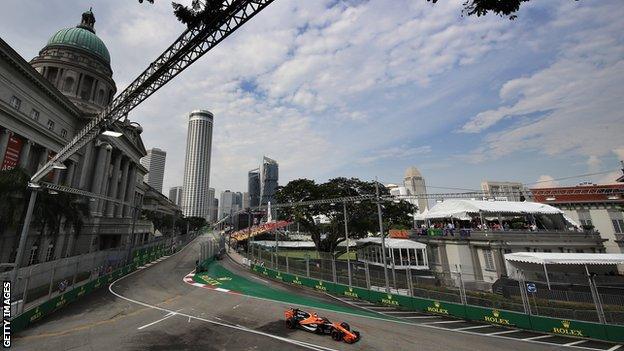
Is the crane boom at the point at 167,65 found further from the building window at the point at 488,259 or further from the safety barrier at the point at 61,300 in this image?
the building window at the point at 488,259

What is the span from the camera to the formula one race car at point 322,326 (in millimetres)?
14190

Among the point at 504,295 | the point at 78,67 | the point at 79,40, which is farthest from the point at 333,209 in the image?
the point at 79,40

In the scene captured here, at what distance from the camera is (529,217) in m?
36.2

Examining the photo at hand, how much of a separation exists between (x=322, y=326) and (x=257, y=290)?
13.7 m

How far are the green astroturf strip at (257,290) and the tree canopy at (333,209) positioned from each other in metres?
14.1

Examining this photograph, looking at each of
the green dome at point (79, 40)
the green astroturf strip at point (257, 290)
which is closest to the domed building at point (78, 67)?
the green dome at point (79, 40)

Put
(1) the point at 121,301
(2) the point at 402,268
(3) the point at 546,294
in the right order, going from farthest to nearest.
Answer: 1. (2) the point at 402,268
2. (1) the point at 121,301
3. (3) the point at 546,294

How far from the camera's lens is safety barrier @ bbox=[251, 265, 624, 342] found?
15055 millimetres

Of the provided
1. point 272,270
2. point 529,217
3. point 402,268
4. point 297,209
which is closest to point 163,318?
point 272,270

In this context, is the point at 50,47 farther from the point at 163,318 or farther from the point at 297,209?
the point at 163,318

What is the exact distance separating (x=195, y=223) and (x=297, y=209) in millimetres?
141999

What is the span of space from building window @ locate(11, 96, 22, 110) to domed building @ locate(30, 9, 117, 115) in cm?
1674

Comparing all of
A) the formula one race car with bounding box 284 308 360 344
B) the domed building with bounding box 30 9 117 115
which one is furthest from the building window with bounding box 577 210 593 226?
the domed building with bounding box 30 9 117 115

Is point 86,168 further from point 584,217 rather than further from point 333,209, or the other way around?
point 584,217
